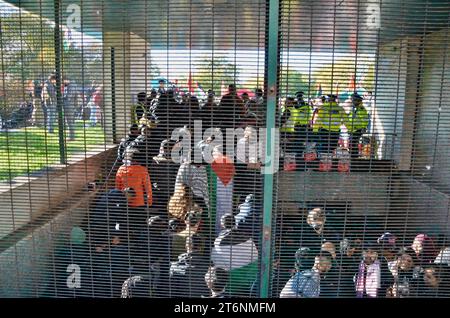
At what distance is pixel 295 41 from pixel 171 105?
2.65 feet

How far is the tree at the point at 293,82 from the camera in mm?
2225

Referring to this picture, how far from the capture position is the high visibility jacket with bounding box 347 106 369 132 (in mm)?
2332

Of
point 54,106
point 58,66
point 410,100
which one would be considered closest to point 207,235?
point 54,106

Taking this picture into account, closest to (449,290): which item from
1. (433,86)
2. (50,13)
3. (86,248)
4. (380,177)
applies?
(380,177)

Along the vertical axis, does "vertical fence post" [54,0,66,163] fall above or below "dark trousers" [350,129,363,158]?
above

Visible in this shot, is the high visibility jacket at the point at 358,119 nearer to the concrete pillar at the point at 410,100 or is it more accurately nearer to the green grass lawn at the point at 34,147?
the concrete pillar at the point at 410,100

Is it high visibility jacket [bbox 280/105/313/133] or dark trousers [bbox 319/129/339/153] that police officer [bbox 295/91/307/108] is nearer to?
high visibility jacket [bbox 280/105/313/133]

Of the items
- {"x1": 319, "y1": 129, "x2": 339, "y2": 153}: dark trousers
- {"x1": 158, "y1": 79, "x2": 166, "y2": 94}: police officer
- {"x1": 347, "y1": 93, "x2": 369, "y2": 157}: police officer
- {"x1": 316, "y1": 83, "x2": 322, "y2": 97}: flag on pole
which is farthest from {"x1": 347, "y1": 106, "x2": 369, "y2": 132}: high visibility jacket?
{"x1": 158, "y1": 79, "x2": 166, "y2": 94}: police officer

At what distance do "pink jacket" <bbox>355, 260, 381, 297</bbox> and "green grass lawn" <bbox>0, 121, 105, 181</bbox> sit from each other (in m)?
1.84

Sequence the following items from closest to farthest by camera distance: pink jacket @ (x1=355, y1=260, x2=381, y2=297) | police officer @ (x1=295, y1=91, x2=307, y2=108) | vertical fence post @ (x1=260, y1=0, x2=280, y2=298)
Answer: vertical fence post @ (x1=260, y1=0, x2=280, y2=298)
police officer @ (x1=295, y1=91, x2=307, y2=108)
pink jacket @ (x1=355, y1=260, x2=381, y2=297)

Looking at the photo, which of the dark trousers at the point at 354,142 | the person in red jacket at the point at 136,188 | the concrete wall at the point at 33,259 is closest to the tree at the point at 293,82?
the dark trousers at the point at 354,142

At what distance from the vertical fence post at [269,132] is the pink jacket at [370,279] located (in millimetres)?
592

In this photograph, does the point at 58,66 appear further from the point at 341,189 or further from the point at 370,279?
the point at 370,279

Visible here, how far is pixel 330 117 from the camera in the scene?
2.31 metres
